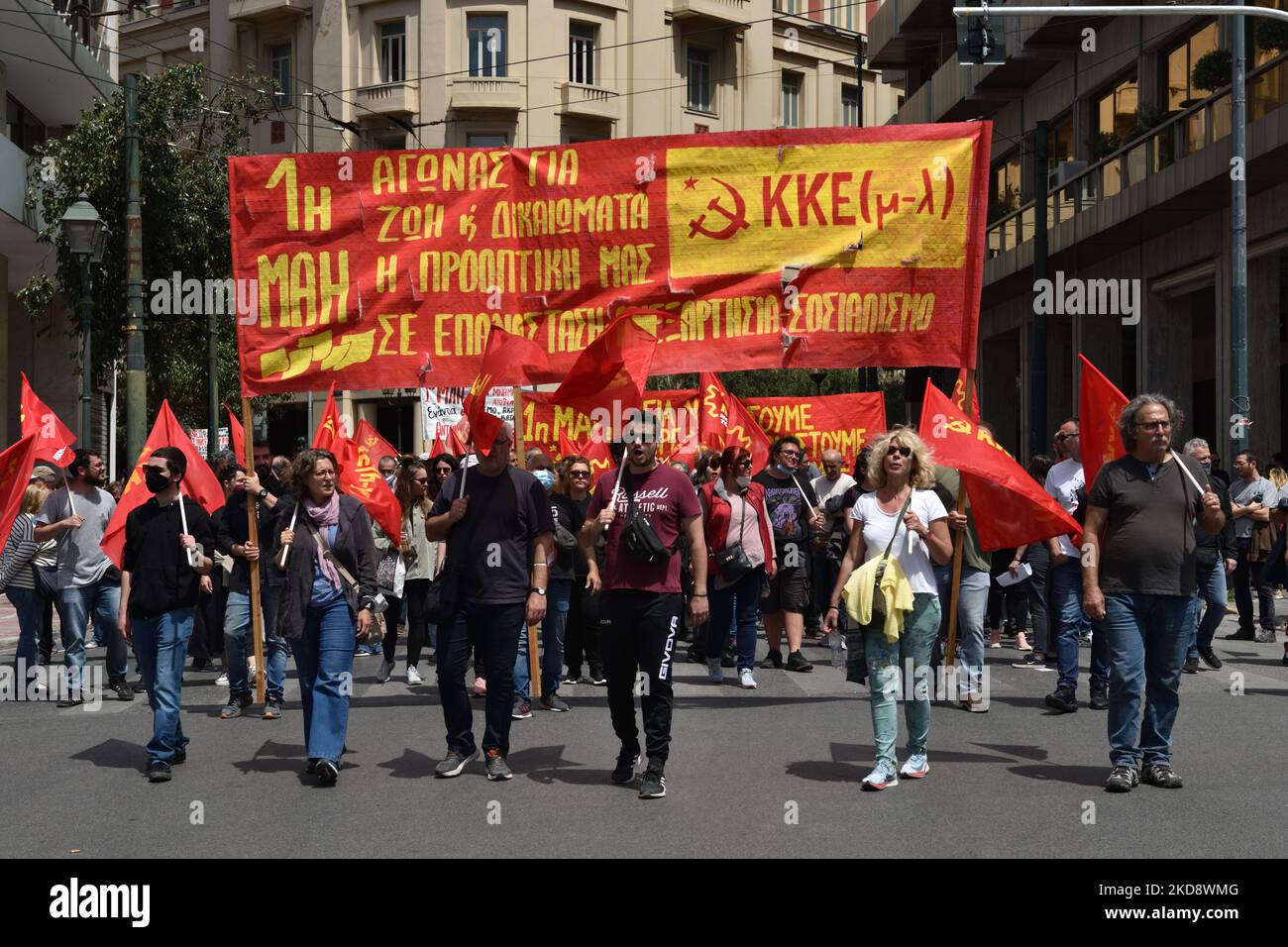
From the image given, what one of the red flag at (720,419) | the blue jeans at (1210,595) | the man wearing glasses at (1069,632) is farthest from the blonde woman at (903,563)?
the red flag at (720,419)

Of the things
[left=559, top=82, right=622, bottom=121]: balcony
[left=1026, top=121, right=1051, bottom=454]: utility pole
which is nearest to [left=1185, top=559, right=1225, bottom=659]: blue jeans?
[left=1026, top=121, right=1051, bottom=454]: utility pole

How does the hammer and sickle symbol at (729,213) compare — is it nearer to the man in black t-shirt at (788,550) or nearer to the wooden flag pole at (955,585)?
the wooden flag pole at (955,585)

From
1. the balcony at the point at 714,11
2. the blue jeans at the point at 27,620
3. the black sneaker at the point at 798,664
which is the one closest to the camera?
the blue jeans at the point at 27,620

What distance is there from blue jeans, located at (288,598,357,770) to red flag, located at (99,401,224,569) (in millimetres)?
2538

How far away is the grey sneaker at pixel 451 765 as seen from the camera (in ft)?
26.2

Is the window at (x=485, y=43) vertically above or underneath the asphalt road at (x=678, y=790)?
above

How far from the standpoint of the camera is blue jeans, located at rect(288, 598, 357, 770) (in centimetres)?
801

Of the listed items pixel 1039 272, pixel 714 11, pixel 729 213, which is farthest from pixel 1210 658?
pixel 714 11

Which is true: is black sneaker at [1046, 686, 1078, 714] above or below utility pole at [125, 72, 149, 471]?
below

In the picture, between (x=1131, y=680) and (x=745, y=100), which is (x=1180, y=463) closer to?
(x=1131, y=680)

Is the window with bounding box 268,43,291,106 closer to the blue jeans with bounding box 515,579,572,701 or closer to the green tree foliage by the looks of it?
the green tree foliage

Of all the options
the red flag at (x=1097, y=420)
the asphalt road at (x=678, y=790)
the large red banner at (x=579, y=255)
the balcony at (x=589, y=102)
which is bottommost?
the asphalt road at (x=678, y=790)

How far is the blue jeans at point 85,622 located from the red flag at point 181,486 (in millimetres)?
928

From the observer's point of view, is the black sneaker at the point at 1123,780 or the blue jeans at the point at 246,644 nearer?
the black sneaker at the point at 1123,780
